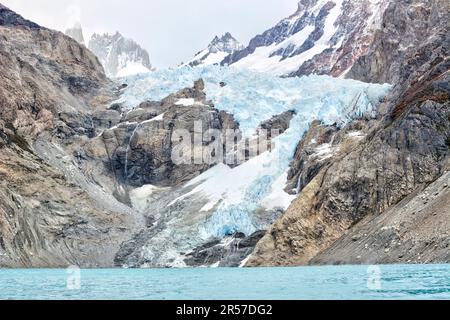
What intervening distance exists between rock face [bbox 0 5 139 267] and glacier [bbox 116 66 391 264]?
10955mm

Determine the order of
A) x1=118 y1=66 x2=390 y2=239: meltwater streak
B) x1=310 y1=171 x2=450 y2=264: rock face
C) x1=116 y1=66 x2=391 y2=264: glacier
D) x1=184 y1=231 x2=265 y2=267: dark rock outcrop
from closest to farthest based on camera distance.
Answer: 1. x1=310 y1=171 x2=450 y2=264: rock face
2. x1=184 y1=231 x2=265 y2=267: dark rock outcrop
3. x1=116 y1=66 x2=391 y2=264: glacier
4. x1=118 y1=66 x2=390 y2=239: meltwater streak

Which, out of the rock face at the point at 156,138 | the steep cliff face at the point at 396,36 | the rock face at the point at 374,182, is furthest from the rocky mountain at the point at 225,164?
the steep cliff face at the point at 396,36

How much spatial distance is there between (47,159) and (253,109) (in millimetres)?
49573

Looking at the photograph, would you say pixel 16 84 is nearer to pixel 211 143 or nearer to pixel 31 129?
pixel 31 129

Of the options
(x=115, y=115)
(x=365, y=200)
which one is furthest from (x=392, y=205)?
(x=115, y=115)

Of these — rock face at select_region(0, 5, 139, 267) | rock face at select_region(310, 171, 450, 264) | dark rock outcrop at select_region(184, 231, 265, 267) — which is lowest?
dark rock outcrop at select_region(184, 231, 265, 267)

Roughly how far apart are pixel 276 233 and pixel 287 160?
126 feet

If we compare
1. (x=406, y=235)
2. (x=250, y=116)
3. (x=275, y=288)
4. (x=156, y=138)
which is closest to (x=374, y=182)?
(x=406, y=235)

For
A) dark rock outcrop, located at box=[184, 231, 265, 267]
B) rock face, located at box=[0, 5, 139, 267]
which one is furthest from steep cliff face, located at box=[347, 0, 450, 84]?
rock face, located at box=[0, 5, 139, 267]

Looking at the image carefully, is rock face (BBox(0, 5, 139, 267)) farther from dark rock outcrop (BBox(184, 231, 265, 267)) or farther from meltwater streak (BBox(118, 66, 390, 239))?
meltwater streak (BBox(118, 66, 390, 239))

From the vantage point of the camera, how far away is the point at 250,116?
153 meters

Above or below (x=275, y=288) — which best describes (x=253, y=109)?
above

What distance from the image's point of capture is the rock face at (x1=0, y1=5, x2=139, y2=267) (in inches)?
3994

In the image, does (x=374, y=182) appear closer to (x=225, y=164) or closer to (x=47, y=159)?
(x=225, y=164)
